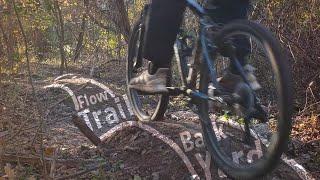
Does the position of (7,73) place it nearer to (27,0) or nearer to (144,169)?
(144,169)

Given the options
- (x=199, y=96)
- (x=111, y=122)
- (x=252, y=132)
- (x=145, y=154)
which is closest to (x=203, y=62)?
(x=199, y=96)

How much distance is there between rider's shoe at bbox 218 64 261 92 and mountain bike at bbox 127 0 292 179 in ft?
0.06

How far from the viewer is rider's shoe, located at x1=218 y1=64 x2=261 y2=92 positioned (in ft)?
8.66

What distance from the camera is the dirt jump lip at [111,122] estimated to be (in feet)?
10.9

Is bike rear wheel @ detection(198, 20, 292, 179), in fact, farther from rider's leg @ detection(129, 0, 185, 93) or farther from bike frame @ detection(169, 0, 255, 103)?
rider's leg @ detection(129, 0, 185, 93)

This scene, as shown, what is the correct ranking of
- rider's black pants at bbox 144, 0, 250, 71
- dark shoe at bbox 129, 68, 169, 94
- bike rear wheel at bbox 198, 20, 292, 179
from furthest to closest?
dark shoe at bbox 129, 68, 169, 94 < rider's black pants at bbox 144, 0, 250, 71 < bike rear wheel at bbox 198, 20, 292, 179

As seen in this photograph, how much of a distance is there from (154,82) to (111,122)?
2.39 m

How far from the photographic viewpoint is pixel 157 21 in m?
3.28

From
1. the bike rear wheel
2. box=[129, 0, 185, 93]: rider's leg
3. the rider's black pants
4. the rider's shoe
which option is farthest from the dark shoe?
the rider's shoe

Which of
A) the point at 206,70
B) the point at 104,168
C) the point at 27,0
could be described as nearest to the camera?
the point at 206,70

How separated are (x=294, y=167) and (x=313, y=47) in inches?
80.4

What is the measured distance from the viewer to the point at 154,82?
12.2 ft

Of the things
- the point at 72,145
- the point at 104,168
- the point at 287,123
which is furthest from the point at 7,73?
the point at 287,123

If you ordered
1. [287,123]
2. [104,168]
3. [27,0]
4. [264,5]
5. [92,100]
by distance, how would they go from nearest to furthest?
[287,123] → [104,168] → [264,5] → [92,100] → [27,0]
